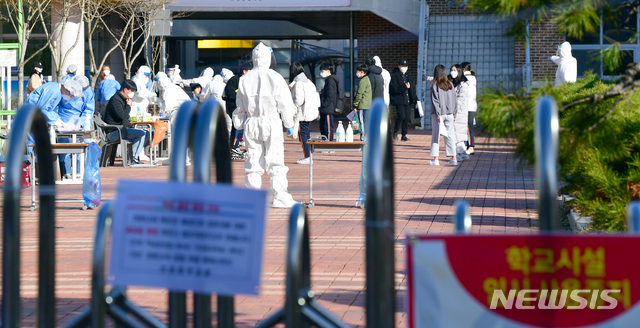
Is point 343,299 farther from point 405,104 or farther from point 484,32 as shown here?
point 484,32

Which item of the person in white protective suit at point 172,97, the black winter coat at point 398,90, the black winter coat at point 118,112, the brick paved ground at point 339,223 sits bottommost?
the brick paved ground at point 339,223

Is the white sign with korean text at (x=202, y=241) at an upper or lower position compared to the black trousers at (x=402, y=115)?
lower

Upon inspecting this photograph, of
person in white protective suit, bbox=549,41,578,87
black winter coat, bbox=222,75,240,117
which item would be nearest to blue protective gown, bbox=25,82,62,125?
black winter coat, bbox=222,75,240,117

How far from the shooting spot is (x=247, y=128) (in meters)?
8.96

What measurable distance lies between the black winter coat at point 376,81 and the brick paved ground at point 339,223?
177 cm

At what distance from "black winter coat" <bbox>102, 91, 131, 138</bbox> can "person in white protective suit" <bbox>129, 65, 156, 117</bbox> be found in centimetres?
112

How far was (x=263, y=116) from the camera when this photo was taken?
29.3 ft

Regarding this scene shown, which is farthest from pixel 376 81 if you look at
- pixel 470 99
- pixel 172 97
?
pixel 172 97

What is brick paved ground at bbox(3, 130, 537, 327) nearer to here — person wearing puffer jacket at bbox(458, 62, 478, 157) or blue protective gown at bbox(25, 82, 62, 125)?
person wearing puffer jacket at bbox(458, 62, 478, 157)

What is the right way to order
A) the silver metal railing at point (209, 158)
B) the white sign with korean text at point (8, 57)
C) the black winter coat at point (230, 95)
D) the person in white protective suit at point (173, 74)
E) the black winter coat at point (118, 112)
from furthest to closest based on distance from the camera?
the person in white protective suit at point (173, 74) < the black winter coat at point (230, 95) < the black winter coat at point (118, 112) < the white sign with korean text at point (8, 57) < the silver metal railing at point (209, 158)

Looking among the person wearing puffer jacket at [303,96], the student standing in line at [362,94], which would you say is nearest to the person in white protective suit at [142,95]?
the person wearing puffer jacket at [303,96]

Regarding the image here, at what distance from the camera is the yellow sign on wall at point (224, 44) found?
98.4ft

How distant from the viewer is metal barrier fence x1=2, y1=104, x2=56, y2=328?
2.80m

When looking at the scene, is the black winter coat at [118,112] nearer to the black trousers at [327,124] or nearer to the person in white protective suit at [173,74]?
the black trousers at [327,124]
